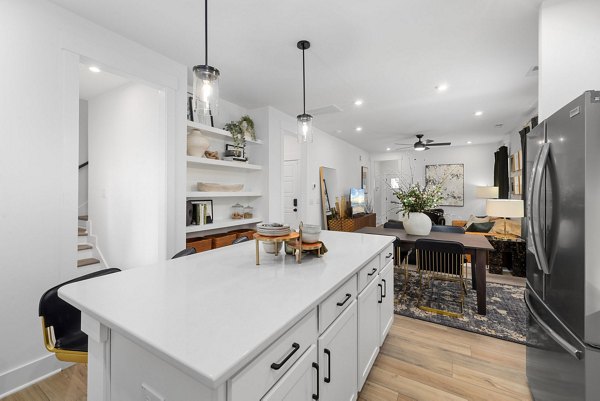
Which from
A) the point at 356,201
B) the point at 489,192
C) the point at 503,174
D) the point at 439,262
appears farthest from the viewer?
the point at 356,201

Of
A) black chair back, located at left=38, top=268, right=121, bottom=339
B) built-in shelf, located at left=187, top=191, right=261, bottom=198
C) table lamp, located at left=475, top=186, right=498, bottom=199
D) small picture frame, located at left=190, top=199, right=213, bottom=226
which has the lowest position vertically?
black chair back, located at left=38, top=268, right=121, bottom=339

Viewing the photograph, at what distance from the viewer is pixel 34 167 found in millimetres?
1894

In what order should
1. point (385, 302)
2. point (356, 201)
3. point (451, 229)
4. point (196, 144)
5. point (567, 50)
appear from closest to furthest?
1. point (567, 50)
2. point (385, 302)
3. point (196, 144)
4. point (451, 229)
5. point (356, 201)

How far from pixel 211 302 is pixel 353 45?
2534 millimetres

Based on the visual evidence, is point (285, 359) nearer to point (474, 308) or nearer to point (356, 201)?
point (474, 308)

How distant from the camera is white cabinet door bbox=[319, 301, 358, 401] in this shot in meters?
1.16

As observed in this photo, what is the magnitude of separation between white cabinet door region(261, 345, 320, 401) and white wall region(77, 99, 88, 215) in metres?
4.54

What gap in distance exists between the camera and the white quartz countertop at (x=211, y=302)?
2.27 feet

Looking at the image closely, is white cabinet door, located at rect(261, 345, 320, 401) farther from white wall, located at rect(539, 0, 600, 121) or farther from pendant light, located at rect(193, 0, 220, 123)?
white wall, located at rect(539, 0, 600, 121)

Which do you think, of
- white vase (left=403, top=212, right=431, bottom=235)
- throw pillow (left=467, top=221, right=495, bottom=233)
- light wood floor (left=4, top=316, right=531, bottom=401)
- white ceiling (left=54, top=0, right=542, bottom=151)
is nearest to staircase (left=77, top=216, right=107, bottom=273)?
light wood floor (left=4, top=316, right=531, bottom=401)

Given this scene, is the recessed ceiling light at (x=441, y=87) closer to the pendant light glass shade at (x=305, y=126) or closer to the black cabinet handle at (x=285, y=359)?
the pendant light glass shade at (x=305, y=126)

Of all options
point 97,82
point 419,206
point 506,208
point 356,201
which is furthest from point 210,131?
point 356,201

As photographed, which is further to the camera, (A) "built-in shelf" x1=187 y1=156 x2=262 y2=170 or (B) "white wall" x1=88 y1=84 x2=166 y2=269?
(A) "built-in shelf" x1=187 y1=156 x2=262 y2=170

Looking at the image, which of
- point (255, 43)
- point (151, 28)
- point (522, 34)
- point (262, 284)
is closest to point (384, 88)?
point (522, 34)
